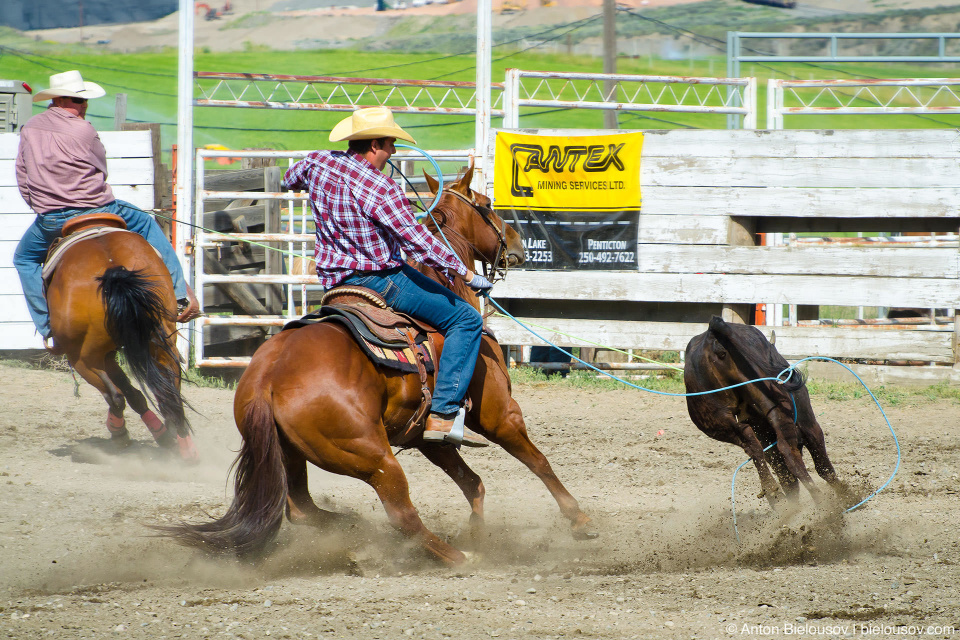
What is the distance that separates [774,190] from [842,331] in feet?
5.23

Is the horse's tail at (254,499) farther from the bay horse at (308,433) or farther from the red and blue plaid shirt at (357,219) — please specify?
the red and blue plaid shirt at (357,219)

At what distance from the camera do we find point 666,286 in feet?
31.6

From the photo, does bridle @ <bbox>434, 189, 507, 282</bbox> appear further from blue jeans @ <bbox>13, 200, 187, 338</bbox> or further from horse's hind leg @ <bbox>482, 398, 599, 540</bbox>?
blue jeans @ <bbox>13, 200, 187, 338</bbox>

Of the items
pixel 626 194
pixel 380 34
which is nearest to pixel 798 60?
pixel 626 194

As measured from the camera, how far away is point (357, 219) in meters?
4.25

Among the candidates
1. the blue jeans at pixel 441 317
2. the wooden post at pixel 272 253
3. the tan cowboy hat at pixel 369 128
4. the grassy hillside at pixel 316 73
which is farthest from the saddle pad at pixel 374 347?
the grassy hillside at pixel 316 73

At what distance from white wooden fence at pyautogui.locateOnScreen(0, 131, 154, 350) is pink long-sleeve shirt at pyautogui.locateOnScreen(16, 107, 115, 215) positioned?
3249mm

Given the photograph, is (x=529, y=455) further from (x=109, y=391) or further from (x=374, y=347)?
(x=109, y=391)

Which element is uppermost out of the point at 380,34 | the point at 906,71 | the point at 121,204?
the point at 380,34

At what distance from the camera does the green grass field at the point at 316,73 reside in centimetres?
3378

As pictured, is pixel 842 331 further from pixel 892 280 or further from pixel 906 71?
pixel 906 71

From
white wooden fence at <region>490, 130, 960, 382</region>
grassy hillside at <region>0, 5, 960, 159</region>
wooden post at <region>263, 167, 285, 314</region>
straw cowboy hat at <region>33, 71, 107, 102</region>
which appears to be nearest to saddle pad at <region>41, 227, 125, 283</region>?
straw cowboy hat at <region>33, 71, 107, 102</region>

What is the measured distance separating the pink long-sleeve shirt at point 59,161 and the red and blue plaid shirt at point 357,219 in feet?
8.75

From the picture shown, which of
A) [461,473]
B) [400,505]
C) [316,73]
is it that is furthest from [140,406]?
[316,73]
